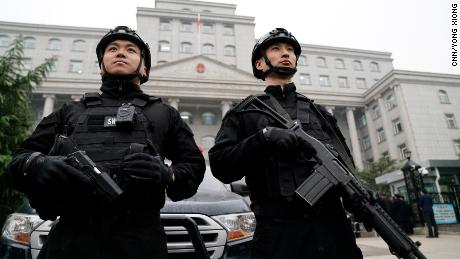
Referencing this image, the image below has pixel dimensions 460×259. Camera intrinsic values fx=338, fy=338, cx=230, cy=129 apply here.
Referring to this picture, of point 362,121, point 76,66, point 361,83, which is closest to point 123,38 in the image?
point 362,121

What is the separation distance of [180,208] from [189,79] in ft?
105

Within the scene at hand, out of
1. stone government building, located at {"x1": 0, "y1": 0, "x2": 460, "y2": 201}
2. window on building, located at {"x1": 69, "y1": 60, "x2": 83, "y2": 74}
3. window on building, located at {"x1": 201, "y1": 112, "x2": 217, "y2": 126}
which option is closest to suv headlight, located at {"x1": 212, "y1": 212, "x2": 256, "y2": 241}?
stone government building, located at {"x1": 0, "y1": 0, "x2": 460, "y2": 201}

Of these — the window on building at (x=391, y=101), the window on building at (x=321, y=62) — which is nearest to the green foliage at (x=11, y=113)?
the window on building at (x=391, y=101)

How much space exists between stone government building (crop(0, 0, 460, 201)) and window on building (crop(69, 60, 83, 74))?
12 centimetres

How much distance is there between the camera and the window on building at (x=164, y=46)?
145ft

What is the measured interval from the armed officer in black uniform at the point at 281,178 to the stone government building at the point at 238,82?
20131 millimetres

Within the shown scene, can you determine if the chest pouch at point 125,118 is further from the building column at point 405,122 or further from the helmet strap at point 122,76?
the building column at point 405,122

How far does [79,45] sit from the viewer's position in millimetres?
44438

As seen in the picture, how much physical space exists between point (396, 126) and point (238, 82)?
17156mm

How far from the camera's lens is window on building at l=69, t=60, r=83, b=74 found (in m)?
42.6

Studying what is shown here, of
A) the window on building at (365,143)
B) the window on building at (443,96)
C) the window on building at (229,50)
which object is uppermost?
the window on building at (229,50)

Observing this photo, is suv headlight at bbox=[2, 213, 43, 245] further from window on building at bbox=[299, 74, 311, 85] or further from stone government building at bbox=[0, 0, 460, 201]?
window on building at bbox=[299, 74, 311, 85]

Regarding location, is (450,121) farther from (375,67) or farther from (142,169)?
(142,169)

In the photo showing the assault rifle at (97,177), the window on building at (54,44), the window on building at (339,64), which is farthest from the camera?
the window on building at (339,64)
